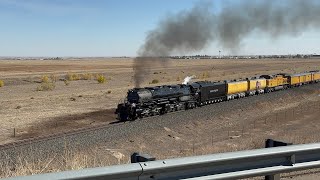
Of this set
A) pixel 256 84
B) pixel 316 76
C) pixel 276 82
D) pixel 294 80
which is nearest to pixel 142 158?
pixel 256 84

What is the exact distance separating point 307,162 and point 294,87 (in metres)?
64.7

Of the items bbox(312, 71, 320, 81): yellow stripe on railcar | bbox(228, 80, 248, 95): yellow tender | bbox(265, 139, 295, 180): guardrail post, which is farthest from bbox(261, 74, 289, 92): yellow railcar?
bbox(265, 139, 295, 180): guardrail post

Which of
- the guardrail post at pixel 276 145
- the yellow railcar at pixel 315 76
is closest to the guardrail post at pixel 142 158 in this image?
the guardrail post at pixel 276 145

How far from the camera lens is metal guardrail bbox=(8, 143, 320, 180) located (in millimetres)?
→ 4348

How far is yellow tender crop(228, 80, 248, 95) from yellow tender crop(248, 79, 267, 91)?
121 cm

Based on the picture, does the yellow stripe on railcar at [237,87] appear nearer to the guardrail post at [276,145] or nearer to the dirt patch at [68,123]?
the dirt patch at [68,123]

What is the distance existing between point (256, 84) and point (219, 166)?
169 ft

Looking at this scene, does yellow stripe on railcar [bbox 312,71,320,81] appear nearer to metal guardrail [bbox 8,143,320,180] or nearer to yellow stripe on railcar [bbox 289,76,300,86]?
yellow stripe on railcar [bbox 289,76,300,86]


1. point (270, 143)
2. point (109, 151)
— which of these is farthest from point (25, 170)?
point (109, 151)

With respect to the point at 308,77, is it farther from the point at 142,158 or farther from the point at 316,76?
the point at 142,158

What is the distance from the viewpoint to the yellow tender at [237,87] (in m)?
48.4

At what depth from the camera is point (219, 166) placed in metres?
5.11

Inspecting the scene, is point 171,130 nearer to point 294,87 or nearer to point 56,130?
point 56,130

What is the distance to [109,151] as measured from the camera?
2231 centimetres
